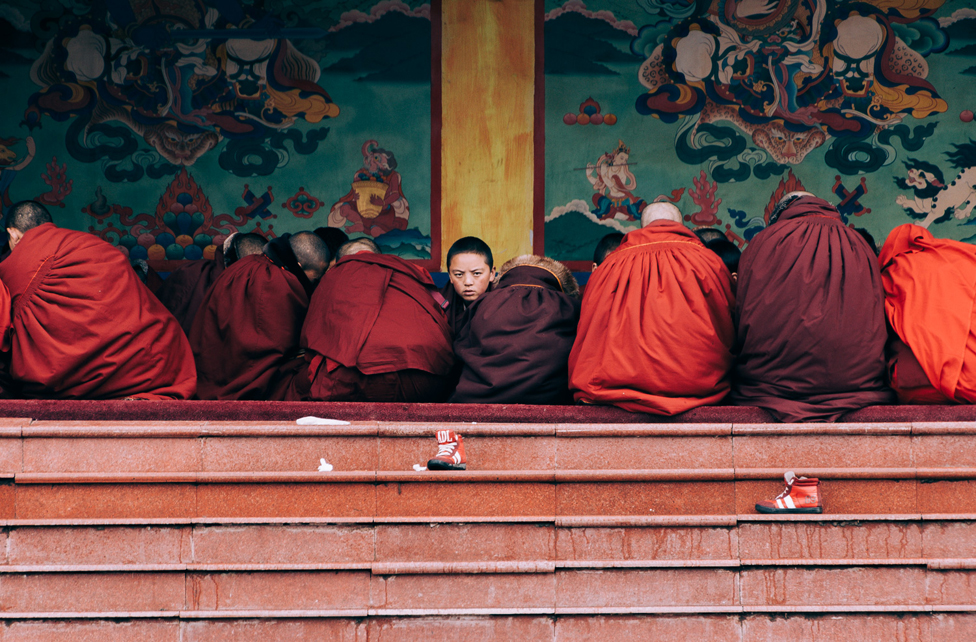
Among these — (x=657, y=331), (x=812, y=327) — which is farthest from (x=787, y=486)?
(x=657, y=331)

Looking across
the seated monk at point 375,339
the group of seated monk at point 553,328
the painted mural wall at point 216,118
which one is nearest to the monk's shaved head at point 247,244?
the painted mural wall at point 216,118

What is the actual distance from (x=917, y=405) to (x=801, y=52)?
2963 millimetres

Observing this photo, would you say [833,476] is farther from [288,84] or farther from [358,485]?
[288,84]

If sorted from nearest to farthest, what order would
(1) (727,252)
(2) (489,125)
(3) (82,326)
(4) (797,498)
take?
(4) (797,498) → (3) (82,326) → (1) (727,252) → (2) (489,125)

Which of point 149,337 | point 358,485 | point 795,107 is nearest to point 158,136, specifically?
point 149,337

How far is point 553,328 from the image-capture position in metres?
3.79

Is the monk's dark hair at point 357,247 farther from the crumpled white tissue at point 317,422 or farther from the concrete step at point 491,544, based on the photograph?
the concrete step at point 491,544

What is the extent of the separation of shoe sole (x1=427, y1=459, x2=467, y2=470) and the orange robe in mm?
1713

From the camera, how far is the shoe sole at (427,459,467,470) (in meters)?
3.16

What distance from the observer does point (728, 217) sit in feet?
18.0

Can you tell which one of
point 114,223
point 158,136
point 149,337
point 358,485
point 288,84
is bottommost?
point 358,485

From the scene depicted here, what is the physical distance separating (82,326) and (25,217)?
0.90 metres

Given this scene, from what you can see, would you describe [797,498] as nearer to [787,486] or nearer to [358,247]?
[787,486]

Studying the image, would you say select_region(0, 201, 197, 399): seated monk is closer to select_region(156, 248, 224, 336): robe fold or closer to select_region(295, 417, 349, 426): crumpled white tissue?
select_region(156, 248, 224, 336): robe fold
